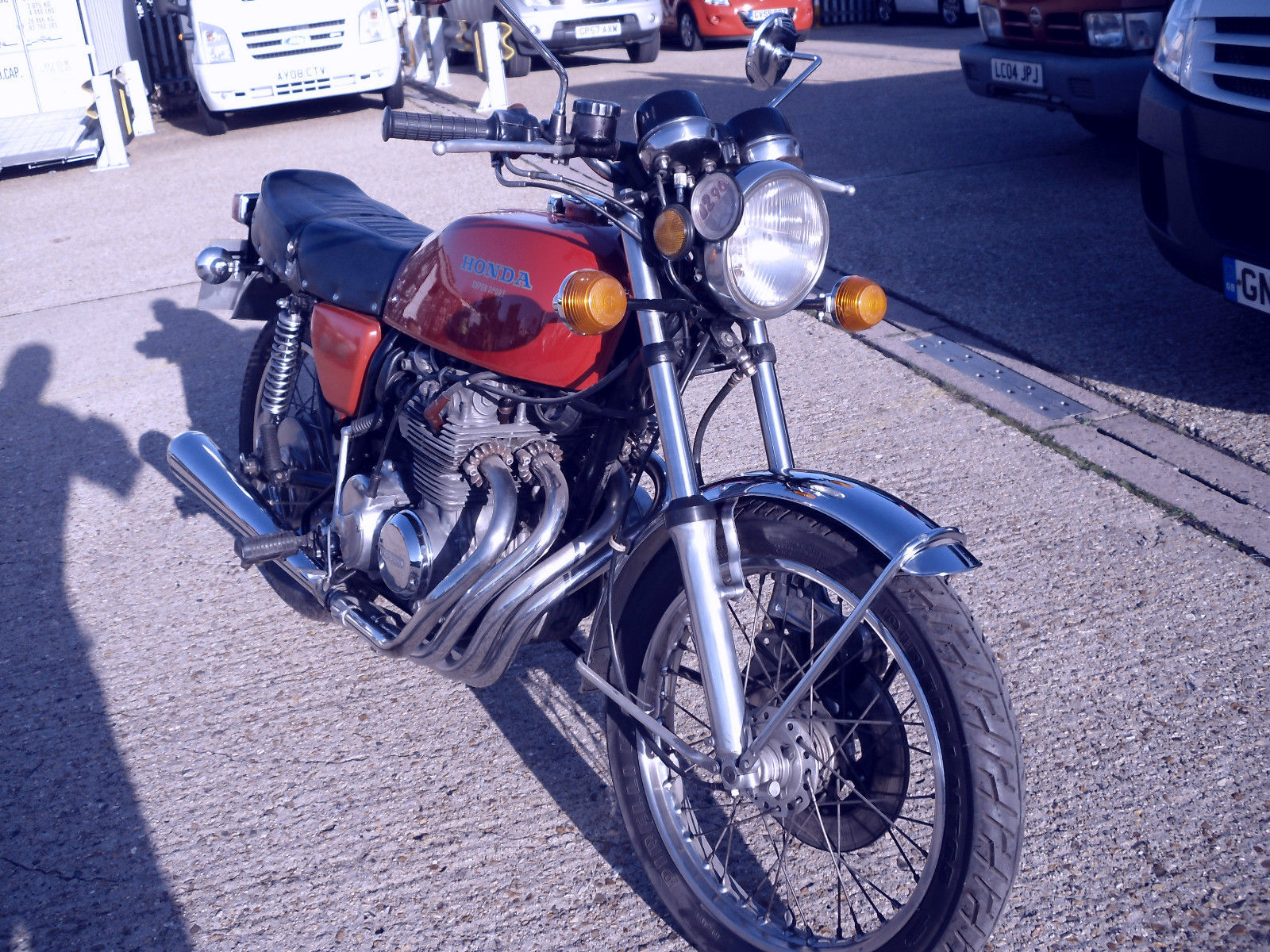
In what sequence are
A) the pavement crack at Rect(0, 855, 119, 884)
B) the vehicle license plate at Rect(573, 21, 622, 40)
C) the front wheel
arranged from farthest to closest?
the vehicle license plate at Rect(573, 21, 622, 40) → the pavement crack at Rect(0, 855, 119, 884) → the front wheel

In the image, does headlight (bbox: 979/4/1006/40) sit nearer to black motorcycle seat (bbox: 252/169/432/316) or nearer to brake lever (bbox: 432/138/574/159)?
black motorcycle seat (bbox: 252/169/432/316)

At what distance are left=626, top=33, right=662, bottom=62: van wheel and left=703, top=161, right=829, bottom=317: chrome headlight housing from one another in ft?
44.0

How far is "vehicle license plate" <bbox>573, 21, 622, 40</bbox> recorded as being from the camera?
13.7 metres

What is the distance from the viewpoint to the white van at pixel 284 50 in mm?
11234

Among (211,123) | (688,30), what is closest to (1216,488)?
(211,123)

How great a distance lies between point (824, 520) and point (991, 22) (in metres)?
6.88

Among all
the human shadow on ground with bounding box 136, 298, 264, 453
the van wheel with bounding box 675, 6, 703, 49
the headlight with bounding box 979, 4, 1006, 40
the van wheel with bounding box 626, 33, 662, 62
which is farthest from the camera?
the van wheel with bounding box 675, 6, 703, 49

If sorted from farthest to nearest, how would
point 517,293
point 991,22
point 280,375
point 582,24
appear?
point 582,24 < point 991,22 < point 280,375 < point 517,293

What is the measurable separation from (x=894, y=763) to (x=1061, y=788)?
26.7 inches

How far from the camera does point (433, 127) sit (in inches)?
87.0

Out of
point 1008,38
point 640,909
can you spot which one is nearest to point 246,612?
point 640,909

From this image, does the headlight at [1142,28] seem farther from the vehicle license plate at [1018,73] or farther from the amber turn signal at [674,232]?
the amber turn signal at [674,232]

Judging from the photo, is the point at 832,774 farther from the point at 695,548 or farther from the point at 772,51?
the point at 772,51

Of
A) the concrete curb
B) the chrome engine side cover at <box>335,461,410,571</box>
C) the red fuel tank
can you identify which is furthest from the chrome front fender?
the concrete curb
